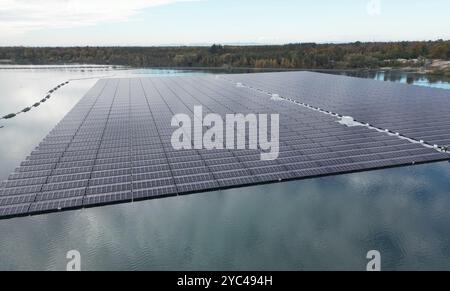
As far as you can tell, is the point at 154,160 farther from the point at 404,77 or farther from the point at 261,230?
the point at 404,77

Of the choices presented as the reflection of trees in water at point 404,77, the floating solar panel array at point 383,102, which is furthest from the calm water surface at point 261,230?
the reflection of trees in water at point 404,77

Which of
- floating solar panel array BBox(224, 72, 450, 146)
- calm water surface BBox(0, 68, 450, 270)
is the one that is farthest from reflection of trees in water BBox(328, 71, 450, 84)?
calm water surface BBox(0, 68, 450, 270)

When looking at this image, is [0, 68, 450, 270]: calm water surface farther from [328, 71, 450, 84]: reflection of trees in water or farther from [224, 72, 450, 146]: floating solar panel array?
[328, 71, 450, 84]: reflection of trees in water

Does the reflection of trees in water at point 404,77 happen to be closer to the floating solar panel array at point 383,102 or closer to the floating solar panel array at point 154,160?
the floating solar panel array at point 383,102
